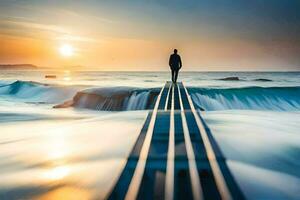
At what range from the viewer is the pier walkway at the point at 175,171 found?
354 cm

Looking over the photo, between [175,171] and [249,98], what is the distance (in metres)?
25.1

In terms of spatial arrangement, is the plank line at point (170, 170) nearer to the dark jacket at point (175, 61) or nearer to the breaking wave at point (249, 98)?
the dark jacket at point (175, 61)

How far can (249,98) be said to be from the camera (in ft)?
91.9

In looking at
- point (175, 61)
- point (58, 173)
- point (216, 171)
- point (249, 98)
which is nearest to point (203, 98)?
point (175, 61)

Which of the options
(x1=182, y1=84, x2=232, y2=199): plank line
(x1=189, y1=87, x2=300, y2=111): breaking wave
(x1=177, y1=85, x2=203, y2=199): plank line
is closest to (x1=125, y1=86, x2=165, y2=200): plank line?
(x1=177, y1=85, x2=203, y2=199): plank line

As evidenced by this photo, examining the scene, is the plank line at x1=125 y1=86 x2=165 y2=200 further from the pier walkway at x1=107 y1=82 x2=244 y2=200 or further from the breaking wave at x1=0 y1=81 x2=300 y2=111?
the breaking wave at x1=0 y1=81 x2=300 y2=111

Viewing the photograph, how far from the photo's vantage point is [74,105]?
82.7 feet

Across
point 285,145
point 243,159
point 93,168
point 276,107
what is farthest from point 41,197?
point 276,107

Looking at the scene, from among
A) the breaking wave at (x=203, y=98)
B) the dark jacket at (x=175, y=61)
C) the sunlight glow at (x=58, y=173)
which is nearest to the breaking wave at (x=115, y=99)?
the breaking wave at (x=203, y=98)

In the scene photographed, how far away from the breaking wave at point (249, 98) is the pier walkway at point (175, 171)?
1579 centimetres

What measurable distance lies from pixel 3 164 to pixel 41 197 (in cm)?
277

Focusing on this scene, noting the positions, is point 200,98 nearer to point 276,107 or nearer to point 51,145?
point 276,107

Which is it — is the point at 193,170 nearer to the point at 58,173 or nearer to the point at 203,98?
the point at 58,173

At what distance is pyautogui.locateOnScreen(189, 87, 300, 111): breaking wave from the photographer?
23470 mm
